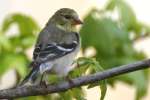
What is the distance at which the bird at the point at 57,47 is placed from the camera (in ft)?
6.17

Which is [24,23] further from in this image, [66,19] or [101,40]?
[66,19]

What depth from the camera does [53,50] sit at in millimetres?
1948

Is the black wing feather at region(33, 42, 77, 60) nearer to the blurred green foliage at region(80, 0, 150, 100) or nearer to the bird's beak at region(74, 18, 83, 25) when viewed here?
the bird's beak at region(74, 18, 83, 25)

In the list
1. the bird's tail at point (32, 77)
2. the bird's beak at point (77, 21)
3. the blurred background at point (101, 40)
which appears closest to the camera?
the bird's tail at point (32, 77)

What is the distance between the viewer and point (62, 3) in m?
4.71

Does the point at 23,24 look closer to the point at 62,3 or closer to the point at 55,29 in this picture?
the point at 55,29

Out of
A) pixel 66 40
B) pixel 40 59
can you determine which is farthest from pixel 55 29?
pixel 40 59

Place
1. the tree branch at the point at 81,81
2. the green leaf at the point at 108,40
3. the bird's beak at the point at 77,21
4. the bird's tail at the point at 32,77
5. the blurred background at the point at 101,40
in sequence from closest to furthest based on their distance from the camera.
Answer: the tree branch at the point at 81,81
the bird's tail at the point at 32,77
the bird's beak at the point at 77,21
the blurred background at the point at 101,40
the green leaf at the point at 108,40

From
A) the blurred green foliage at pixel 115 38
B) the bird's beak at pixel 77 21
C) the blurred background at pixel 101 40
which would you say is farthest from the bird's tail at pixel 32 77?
the blurred green foliage at pixel 115 38

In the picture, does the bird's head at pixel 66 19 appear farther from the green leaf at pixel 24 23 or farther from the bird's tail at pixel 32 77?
the green leaf at pixel 24 23

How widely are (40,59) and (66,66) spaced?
0.15 m

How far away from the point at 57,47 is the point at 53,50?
0.20 feet

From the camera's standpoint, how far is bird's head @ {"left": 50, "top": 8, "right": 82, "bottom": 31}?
2.14 meters

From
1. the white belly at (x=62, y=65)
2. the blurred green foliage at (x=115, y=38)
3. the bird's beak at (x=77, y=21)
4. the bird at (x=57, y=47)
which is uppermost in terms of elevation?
the bird's beak at (x=77, y=21)
